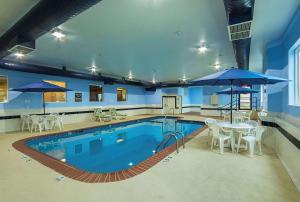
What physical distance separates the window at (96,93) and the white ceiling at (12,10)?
7.72 metres

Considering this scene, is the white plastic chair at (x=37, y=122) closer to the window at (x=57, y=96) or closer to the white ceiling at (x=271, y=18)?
the window at (x=57, y=96)

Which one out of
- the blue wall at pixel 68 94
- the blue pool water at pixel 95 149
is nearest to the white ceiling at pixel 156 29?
the blue wall at pixel 68 94

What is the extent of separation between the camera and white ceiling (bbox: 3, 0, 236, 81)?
10.1ft

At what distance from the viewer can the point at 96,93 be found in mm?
11695

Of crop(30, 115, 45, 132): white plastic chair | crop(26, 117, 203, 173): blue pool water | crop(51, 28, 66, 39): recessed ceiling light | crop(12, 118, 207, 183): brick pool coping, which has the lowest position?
crop(26, 117, 203, 173): blue pool water

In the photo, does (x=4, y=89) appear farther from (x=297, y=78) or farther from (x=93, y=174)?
(x=297, y=78)

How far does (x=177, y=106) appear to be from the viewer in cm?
1656

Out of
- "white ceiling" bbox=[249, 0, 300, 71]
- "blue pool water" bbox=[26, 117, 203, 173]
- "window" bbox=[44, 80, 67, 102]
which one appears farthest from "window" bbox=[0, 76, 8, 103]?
"white ceiling" bbox=[249, 0, 300, 71]

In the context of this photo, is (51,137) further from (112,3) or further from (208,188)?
(208,188)

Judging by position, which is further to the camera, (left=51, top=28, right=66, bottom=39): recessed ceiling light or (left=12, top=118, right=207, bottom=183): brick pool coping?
(left=51, top=28, right=66, bottom=39): recessed ceiling light

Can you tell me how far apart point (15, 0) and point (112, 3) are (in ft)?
4.96

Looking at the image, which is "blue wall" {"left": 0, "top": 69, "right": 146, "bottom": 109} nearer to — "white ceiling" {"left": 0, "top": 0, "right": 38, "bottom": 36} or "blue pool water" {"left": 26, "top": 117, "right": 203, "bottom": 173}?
"blue pool water" {"left": 26, "top": 117, "right": 203, "bottom": 173}

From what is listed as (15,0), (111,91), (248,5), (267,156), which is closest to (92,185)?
(15,0)

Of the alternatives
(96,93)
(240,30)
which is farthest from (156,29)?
(96,93)
